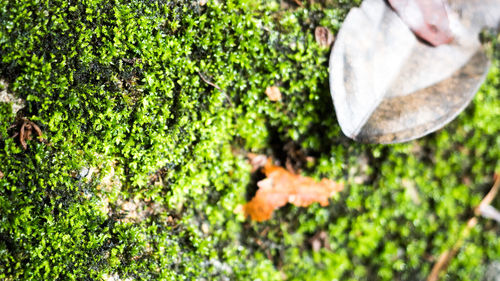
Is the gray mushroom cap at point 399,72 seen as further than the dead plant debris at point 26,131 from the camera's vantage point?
Yes

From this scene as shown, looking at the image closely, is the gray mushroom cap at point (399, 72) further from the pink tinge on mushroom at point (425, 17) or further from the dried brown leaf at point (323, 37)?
the dried brown leaf at point (323, 37)

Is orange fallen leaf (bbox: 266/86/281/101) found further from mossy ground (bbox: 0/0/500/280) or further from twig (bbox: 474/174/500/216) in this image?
twig (bbox: 474/174/500/216)

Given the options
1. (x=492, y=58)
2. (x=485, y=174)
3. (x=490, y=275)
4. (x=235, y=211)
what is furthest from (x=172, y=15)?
(x=490, y=275)

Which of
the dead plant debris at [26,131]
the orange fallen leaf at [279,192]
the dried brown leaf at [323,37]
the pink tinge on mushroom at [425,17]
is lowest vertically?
the orange fallen leaf at [279,192]

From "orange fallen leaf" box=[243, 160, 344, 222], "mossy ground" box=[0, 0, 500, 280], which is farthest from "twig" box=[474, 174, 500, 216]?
"orange fallen leaf" box=[243, 160, 344, 222]

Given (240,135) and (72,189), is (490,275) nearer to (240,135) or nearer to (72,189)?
(240,135)

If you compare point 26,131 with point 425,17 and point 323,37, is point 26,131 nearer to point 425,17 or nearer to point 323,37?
point 323,37

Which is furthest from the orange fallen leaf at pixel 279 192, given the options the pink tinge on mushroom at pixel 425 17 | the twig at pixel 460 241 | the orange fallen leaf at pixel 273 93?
the twig at pixel 460 241
